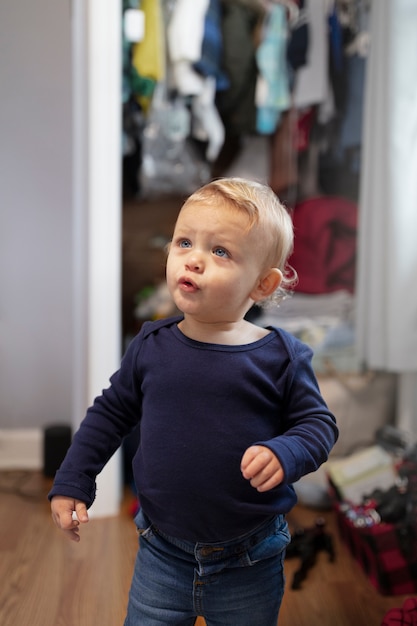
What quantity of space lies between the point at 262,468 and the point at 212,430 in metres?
0.11

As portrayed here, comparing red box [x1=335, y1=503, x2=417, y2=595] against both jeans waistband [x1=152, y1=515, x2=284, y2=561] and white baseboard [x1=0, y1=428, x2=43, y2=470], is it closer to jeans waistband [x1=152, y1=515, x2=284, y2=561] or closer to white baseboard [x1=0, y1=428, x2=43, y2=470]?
jeans waistband [x1=152, y1=515, x2=284, y2=561]

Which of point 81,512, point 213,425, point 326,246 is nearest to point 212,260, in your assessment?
point 213,425

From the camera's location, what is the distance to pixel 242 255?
0.87 m

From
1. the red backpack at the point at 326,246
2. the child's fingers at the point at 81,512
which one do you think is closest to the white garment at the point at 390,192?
the red backpack at the point at 326,246

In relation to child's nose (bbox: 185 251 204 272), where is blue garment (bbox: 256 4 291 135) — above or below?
above

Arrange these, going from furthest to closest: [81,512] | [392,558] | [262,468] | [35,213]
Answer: [35,213]
[392,558]
[81,512]
[262,468]

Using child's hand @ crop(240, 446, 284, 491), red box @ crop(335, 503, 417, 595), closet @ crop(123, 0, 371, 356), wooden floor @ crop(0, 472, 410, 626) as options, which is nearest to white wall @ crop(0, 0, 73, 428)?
closet @ crop(123, 0, 371, 356)

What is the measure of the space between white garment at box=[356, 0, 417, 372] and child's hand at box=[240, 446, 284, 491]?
1204 mm

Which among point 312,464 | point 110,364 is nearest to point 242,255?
point 312,464

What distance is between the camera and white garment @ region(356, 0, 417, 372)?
182 cm

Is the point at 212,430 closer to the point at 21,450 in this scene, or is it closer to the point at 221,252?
the point at 221,252

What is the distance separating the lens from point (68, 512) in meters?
0.89

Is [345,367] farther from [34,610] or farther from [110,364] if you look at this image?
[34,610]

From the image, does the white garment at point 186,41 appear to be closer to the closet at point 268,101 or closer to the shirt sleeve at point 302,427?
the closet at point 268,101
